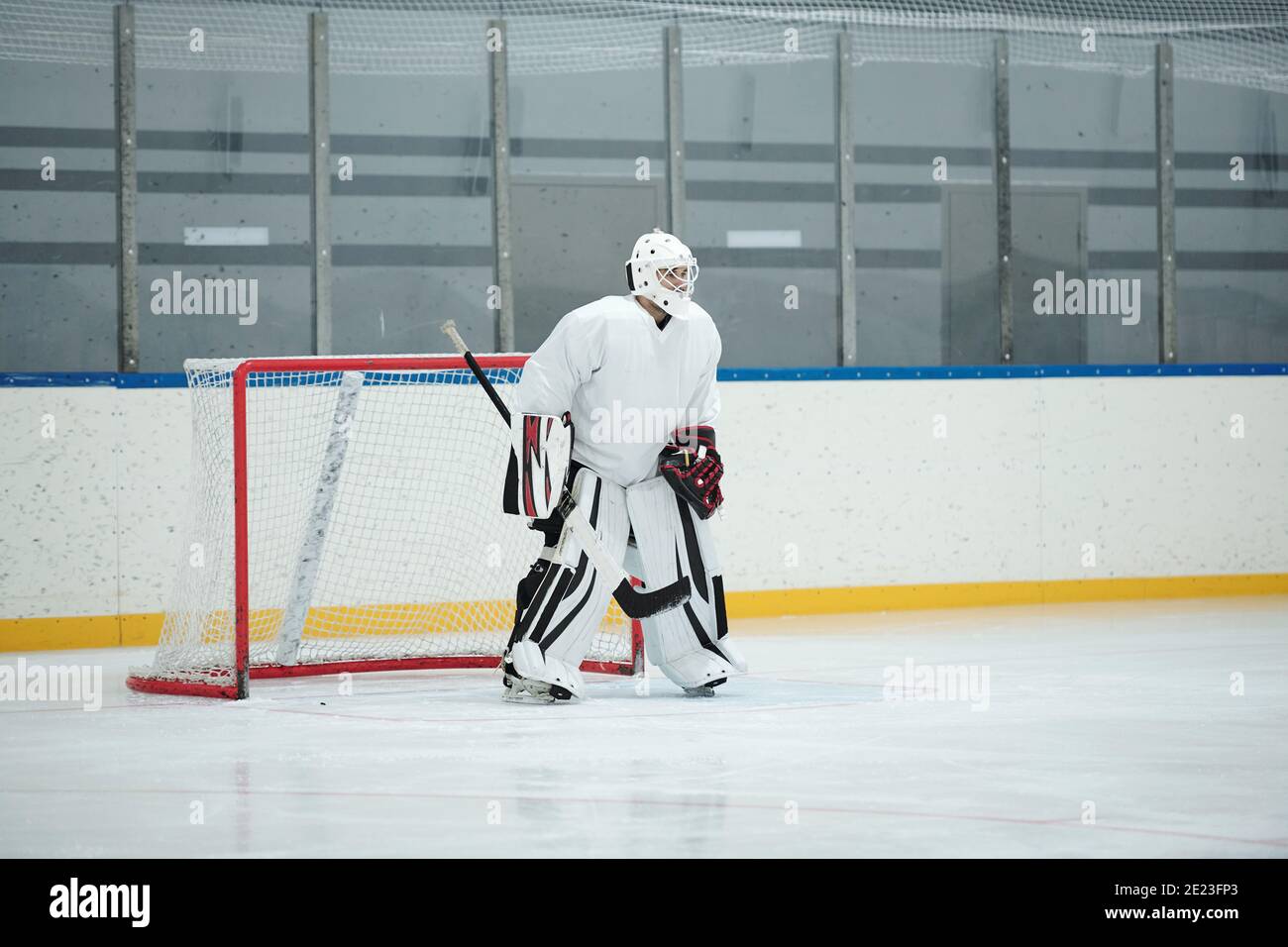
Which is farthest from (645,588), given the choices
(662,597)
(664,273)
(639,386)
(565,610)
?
(664,273)

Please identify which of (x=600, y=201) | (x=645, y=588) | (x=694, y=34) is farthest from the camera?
(x=600, y=201)

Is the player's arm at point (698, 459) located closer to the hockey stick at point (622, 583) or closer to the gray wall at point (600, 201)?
the hockey stick at point (622, 583)

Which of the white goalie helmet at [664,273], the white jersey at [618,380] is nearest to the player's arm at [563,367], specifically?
the white jersey at [618,380]

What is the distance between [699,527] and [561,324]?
0.70 meters

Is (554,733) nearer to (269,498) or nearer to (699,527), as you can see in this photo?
(699,527)

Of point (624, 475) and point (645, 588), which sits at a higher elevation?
point (624, 475)

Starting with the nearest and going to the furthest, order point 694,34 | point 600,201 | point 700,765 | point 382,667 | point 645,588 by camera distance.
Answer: point 700,765 → point 645,588 → point 382,667 → point 694,34 → point 600,201

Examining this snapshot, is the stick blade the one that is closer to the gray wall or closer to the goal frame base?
the goal frame base

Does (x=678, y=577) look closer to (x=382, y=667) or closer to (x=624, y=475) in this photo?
(x=624, y=475)

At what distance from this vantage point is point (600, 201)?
930 cm

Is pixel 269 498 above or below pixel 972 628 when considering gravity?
above

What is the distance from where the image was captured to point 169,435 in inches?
281

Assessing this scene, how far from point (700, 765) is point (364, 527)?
350 cm
